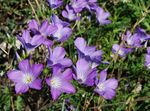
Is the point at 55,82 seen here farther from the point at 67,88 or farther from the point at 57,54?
the point at 57,54

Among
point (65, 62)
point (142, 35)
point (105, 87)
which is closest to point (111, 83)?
point (105, 87)

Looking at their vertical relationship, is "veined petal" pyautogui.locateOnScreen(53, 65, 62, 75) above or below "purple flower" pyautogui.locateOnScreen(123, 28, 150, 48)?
above

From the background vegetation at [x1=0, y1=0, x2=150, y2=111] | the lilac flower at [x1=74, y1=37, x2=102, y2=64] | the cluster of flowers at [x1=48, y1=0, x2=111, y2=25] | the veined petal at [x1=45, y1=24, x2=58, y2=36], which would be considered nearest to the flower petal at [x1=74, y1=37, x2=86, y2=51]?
the lilac flower at [x1=74, y1=37, x2=102, y2=64]

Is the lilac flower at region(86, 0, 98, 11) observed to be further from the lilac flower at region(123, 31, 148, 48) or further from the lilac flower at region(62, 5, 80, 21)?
the lilac flower at region(123, 31, 148, 48)

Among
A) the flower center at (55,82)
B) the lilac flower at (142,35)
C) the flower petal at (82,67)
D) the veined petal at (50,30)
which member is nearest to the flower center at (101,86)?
the flower petal at (82,67)

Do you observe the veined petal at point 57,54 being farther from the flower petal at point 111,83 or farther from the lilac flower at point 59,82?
the flower petal at point 111,83

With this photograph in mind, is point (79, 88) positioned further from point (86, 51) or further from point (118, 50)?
point (118, 50)
